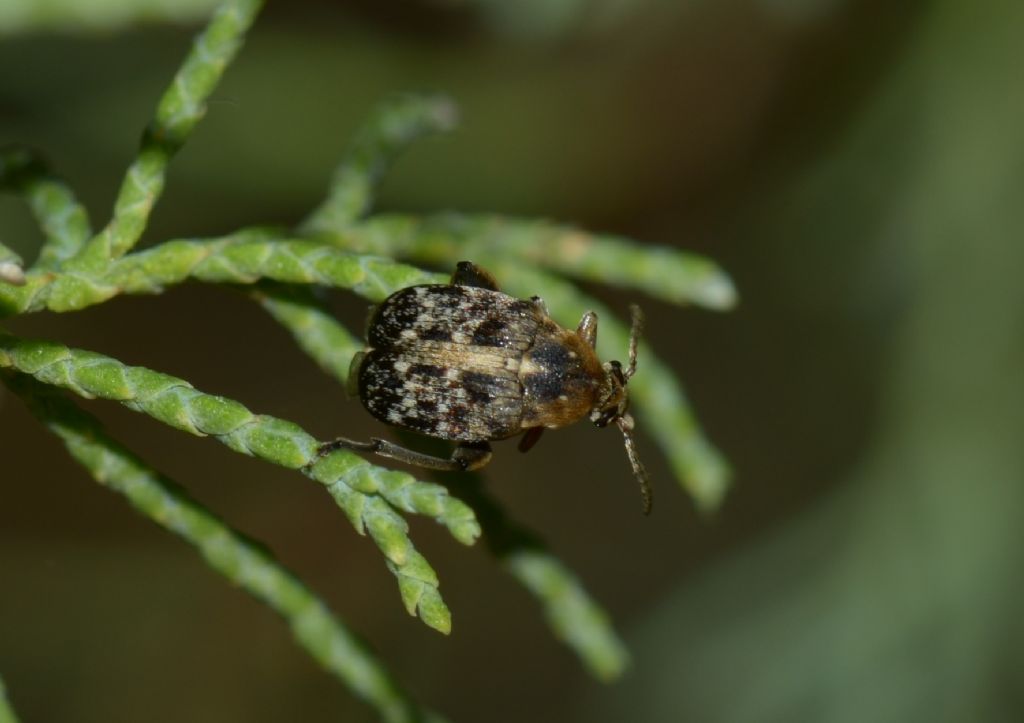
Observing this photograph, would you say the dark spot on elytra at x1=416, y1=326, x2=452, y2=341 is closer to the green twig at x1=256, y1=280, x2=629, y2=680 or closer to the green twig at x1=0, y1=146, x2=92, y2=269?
the green twig at x1=256, y1=280, x2=629, y2=680

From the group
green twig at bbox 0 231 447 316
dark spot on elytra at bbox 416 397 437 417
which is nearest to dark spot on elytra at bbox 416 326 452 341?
dark spot on elytra at bbox 416 397 437 417

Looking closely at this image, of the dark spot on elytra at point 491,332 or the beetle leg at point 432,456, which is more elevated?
the dark spot on elytra at point 491,332

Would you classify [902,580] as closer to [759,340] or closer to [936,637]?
[936,637]

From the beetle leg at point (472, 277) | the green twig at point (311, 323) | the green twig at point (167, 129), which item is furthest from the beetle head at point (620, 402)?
the green twig at point (167, 129)

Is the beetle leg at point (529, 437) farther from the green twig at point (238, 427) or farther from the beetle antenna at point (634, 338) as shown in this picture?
the green twig at point (238, 427)

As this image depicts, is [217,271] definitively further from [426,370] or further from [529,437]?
[529,437]

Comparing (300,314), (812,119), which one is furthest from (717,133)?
(300,314)
